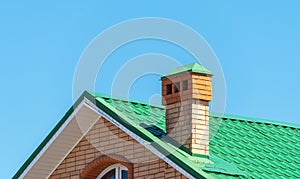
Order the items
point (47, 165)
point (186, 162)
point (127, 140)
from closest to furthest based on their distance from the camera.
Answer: point (186, 162)
point (127, 140)
point (47, 165)

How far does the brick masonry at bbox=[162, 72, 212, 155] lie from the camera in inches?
1063

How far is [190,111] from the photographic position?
89.4 ft

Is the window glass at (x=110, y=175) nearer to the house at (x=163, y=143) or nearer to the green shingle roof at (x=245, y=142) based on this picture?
the house at (x=163, y=143)

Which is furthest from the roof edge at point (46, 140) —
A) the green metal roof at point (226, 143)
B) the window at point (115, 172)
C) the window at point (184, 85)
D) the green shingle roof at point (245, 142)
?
the window at point (184, 85)

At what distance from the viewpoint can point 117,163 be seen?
27.9m

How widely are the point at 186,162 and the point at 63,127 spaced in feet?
13.5

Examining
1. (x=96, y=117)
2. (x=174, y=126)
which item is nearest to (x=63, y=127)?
(x=96, y=117)

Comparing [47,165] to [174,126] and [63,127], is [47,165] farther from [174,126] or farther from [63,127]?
[174,126]

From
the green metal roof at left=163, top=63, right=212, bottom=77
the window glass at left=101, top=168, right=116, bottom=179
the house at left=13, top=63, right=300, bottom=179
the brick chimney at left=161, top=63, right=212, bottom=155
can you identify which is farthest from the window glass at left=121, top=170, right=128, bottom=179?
the green metal roof at left=163, top=63, right=212, bottom=77

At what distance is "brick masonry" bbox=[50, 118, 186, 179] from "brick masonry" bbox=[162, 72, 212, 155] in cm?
91

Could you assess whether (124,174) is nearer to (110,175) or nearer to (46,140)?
(110,175)

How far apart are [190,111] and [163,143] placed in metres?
1.35

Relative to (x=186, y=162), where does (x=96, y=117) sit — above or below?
above

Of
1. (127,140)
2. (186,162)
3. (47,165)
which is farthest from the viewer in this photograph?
(47,165)
